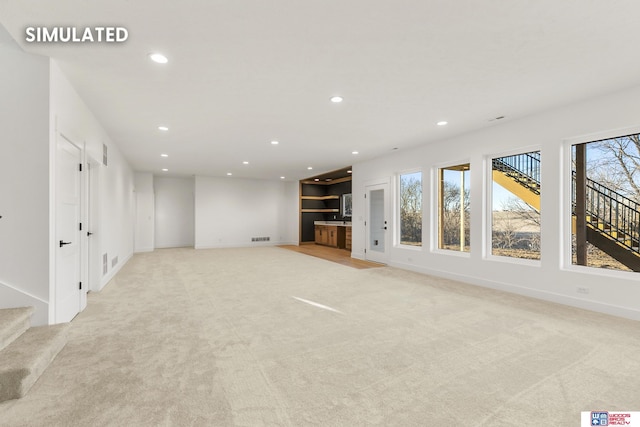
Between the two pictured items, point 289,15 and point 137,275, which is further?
point 137,275

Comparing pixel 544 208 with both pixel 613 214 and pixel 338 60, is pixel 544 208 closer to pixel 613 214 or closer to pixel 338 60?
pixel 613 214

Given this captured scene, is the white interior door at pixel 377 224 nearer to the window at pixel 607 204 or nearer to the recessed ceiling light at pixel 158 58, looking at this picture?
the window at pixel 607 204

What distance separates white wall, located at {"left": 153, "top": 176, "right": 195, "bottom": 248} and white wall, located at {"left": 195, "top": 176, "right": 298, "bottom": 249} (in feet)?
2.49

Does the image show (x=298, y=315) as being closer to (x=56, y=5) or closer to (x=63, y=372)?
(x=63, y=372)

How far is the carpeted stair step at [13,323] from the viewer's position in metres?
2.26

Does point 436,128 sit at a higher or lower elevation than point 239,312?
higher

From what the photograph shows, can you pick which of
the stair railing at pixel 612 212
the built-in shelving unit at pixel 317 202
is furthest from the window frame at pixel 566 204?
the built-in shelving unit at pixel 317 202

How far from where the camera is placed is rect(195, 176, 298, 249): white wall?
1102cm

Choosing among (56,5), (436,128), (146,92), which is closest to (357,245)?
(436,128)

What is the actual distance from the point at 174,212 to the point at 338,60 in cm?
1011

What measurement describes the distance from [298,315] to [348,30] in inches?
118

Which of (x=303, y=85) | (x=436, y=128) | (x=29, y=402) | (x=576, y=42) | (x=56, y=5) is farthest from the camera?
(x=436, y=128)

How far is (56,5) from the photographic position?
6.75 ft

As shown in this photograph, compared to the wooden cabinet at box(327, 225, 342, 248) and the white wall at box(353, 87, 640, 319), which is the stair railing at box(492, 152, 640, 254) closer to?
the white wall at box(353, 87, 640, 319)
